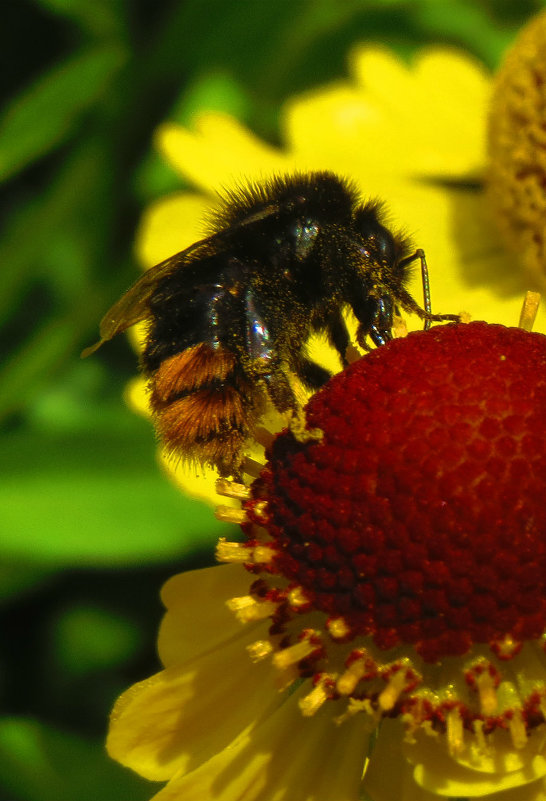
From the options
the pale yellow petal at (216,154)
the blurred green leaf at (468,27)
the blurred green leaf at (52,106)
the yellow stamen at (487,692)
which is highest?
the blurred green leaf at (468,27)

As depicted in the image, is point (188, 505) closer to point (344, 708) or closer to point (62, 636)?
point (62, 636)

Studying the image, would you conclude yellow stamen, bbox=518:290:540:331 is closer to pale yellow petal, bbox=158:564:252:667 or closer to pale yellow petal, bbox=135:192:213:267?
pale yellow petal, bbox=158:564:252:667

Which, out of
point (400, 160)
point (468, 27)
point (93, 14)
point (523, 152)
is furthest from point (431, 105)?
point (93, 14)

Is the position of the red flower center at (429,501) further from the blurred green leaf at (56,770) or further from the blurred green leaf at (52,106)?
the blurred green leaf at (52,106)

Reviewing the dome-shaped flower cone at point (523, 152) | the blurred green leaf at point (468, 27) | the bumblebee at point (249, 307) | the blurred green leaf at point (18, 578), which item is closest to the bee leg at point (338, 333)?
the bumblebee at point (249, 307)

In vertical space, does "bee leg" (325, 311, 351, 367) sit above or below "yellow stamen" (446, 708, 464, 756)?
above

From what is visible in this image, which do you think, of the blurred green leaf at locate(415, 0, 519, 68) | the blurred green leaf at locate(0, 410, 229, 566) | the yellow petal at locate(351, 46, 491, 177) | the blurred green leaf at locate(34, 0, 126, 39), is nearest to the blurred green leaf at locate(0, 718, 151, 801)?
the blurred green leaf at locate(0, 410, 229, 566)
